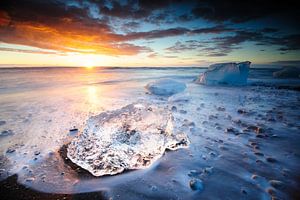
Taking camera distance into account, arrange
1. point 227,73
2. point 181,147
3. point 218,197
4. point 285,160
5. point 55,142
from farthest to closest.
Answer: point 227,73 → point 55,142 → point 181,147 → point 285,160 → point 218,197

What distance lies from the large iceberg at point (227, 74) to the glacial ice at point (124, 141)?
921 cm

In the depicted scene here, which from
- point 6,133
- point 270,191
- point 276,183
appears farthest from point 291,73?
point 6,133

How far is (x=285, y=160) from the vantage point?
2520mm

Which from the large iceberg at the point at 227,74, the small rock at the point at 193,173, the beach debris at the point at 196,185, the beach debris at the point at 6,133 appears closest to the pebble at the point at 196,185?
the beach debris at the point at 196,185

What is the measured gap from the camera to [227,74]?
11.1 m

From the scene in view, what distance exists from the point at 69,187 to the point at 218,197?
1622mm

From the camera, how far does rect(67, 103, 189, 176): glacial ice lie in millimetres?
2336

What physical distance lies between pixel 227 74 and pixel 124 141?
10.2m

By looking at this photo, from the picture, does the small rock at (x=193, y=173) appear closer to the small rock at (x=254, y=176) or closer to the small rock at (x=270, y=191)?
the small rock at (x=254, y=176)

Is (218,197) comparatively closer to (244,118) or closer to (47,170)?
(47,170)

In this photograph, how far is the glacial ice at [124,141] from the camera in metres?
2.34

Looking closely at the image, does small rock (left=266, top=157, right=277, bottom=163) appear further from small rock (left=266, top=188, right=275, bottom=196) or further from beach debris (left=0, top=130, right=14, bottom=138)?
beach debris (left=0, top=130, right=14, bottom=138)

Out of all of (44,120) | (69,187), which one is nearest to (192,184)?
(69,187)

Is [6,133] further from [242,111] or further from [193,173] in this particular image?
[242,111]
